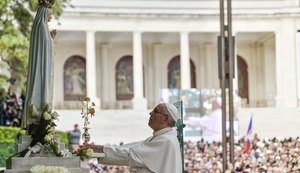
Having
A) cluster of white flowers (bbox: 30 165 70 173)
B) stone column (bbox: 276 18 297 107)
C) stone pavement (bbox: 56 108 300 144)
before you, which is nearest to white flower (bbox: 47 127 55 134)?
cluster of white flowers (bbox: 30 165 70 173)

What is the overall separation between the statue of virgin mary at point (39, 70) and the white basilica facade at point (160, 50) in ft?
142

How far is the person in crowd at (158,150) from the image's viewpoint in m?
7.71

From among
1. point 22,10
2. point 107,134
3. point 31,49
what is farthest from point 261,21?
point 31,49

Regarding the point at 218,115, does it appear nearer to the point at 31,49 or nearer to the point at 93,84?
the point at 93,84

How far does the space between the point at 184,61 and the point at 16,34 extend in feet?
103

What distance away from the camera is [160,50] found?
205ft

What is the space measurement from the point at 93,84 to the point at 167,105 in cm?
4909

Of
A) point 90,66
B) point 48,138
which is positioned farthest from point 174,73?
point 48,138

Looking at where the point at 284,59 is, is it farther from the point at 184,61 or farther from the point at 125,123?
the point at 125,123

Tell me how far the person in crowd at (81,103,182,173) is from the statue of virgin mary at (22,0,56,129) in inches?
81.5

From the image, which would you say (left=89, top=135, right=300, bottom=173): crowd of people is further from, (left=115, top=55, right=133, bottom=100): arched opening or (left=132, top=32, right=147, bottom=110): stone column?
(left=115, top=55, right=133, bottom=100): arched opening

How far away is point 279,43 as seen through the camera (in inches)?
2219

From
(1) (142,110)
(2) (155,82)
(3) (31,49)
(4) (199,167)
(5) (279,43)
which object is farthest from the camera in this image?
(2) (155,82)

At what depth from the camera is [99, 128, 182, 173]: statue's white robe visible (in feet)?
25.3
